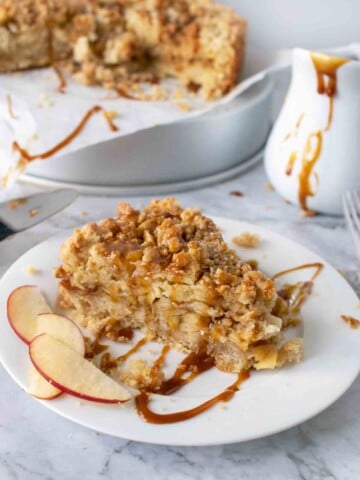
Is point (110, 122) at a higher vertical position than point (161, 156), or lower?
higher

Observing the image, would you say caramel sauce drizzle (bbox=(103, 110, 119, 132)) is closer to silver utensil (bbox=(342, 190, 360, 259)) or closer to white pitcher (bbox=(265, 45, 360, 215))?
white pitcher (bbox=(265, 45, 360, 215))

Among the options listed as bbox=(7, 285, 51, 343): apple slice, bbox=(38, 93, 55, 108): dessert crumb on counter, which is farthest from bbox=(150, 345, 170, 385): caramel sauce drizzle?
bbox=(38, 93, 55, 108): dessert crumb on counter

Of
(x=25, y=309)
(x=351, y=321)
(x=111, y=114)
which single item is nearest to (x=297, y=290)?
(x=351, y=321)

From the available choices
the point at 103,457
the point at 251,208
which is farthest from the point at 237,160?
the point at 103,457

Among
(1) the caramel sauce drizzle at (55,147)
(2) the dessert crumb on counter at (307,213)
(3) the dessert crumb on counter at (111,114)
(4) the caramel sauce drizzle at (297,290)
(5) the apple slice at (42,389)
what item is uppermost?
(3) the dessert crumb on counter at (111,114)

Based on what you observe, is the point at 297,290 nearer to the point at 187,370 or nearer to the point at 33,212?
the point at 187,370

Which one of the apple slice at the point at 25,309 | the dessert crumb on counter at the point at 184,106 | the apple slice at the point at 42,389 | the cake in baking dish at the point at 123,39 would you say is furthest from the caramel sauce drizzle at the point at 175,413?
the cake in baking dish at the point at 123,39

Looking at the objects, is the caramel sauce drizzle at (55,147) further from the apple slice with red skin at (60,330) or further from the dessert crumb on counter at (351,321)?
the dessert crumb on counter at (351,321)

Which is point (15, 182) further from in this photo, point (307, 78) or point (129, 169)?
point (307, 78)
